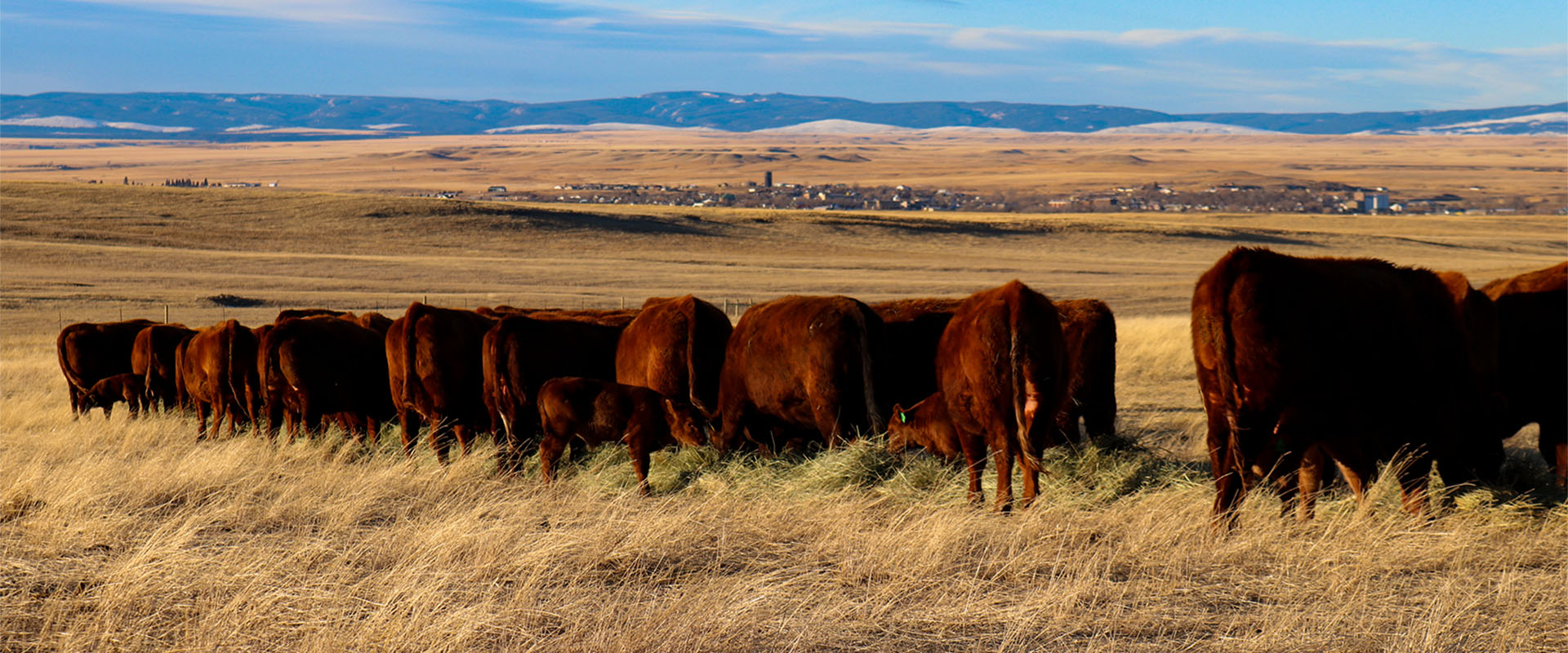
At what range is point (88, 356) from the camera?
13961mm

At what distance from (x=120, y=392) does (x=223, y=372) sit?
2989mm

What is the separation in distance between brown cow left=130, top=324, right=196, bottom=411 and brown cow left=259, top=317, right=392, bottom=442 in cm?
310

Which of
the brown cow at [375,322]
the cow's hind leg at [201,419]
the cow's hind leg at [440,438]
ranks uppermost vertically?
the brown cow at [375,322]

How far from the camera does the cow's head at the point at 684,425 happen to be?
8.49m

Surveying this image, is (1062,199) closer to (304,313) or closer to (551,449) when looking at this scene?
(304,313)

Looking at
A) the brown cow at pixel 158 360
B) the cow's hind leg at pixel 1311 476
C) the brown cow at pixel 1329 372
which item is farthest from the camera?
the brown cow at pixel 158 360

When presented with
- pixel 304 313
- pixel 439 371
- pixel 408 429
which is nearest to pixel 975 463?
pixel 439 371

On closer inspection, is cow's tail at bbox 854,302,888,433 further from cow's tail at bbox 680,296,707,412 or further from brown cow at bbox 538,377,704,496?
brown cow at bbox 538,377,704,496

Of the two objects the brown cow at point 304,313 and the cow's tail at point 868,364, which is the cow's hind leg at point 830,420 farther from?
the brown cow at point 304,313

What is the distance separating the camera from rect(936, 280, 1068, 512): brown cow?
7094 millimetres

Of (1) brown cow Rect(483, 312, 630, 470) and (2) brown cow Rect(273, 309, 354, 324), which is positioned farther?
(2) brown cow Rect(273, 309, 354, 324)

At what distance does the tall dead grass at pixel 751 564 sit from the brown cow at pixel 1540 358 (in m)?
1.50

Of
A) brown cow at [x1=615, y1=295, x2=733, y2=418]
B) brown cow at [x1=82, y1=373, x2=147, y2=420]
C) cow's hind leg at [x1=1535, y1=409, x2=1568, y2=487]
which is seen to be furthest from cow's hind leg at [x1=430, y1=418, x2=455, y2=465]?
cow's hind leg at [x1=1535, y1=409, x2=1568, y2=487]

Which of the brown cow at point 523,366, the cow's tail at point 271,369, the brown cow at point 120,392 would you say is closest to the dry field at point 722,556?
the cow's tail at point 271,369
